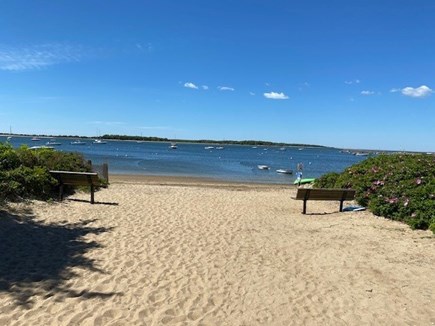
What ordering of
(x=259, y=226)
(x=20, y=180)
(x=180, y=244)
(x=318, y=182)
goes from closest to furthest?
(x=180, y=244)
(x=259, y=226)
(x=20, y=180)
(x=318, y=182)

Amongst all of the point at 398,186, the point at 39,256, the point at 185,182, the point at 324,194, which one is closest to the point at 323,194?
the point at 324,194

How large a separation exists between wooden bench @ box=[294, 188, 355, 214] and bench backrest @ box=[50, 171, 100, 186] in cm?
614

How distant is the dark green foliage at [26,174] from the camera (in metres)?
11.1

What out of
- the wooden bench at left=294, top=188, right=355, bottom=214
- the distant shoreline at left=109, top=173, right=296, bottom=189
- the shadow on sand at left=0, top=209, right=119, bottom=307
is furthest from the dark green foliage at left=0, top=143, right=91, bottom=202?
the distant shoreline at left=109, top=173, right=296, bottom=189

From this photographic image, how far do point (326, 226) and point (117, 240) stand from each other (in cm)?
534

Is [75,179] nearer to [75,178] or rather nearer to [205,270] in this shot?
[75,178]

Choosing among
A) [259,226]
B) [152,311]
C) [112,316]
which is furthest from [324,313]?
[259,226]

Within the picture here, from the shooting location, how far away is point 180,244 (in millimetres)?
7934

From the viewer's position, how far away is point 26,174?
40.0 ft

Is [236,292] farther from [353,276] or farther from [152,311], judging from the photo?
[353,276]

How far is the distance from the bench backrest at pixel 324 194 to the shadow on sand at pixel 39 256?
6044 millimetres

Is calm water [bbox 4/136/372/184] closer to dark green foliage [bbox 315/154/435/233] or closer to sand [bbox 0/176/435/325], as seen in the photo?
dark green foliage [bbox 315/154/435/233]

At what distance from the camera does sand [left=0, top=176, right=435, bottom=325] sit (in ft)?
16.2

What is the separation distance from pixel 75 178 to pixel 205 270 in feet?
24.8
